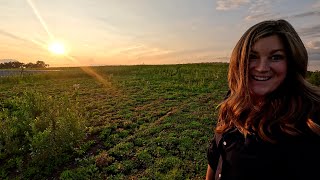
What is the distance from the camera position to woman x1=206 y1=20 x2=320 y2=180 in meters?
2.74

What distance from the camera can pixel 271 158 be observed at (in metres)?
2.85

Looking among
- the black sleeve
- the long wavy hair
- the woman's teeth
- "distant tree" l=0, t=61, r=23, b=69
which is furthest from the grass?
"distant tree" l=0, t=61, r=23, b=69

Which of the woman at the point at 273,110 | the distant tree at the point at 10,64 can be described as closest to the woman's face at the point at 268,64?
the woman at the point at 273,110

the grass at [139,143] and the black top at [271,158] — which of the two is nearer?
the black top at [271,158]

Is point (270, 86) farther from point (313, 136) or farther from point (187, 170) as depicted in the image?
point (187, 170)

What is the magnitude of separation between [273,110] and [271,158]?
1.49 feet

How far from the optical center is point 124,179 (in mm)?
8930

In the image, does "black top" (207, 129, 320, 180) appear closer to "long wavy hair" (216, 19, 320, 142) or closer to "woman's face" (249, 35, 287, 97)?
"long wavy hair" (216, 19, 320, 142)

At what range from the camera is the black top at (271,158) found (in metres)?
2.70

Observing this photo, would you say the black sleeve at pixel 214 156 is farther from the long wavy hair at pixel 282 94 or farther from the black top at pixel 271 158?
the long wavy hair at pixel 282 94

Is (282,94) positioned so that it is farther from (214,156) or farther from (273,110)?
(214,156)

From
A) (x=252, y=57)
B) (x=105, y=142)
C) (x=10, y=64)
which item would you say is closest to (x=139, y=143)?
(x=105, y=142)

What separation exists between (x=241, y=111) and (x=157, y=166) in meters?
6.56

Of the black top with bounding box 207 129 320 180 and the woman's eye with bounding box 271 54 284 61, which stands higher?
the woman's eye with bounding box 271 54 284 61
